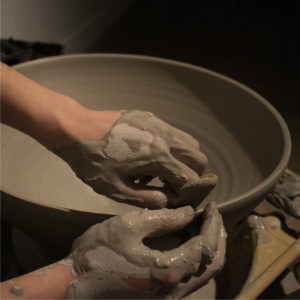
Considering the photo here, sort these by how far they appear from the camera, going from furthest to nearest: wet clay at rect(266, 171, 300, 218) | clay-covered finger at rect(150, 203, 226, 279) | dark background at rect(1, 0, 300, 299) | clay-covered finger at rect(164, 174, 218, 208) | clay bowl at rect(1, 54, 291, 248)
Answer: dark background at rect(1, 0, 300, 299) → wet clay at rect(266, 171, 300, 218) → clay bowl at rect(1, 54, 291, 248) → clay-covered finger at rect(164, 174, 218, 208) → clay-covered finger at rect(150, 203, 226, 279)

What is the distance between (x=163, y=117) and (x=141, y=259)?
0.60 m

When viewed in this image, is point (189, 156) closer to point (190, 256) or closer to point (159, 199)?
point (159, 199)

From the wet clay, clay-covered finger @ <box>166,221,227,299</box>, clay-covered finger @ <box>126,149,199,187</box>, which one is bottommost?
the wet clay

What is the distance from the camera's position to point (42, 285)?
0.57 meters

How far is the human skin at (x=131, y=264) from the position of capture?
537 mm

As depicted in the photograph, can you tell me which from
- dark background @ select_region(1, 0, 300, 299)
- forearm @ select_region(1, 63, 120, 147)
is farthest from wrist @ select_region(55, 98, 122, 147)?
dark background @ select_region(1, 0, 300, 299)

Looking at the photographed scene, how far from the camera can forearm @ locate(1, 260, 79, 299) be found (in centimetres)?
57

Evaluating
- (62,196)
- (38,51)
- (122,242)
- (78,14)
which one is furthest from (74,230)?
A: (78,14)

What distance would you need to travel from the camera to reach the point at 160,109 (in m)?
1.08

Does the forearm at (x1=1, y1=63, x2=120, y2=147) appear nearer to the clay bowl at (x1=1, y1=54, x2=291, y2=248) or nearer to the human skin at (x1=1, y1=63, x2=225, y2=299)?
the human skin at (x1=1, y1=63, x2=225, y2=299)

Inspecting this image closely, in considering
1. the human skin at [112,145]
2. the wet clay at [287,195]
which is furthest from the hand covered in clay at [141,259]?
the wet clay at [287,195]

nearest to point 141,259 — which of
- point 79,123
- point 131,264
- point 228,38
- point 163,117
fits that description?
point 131,264

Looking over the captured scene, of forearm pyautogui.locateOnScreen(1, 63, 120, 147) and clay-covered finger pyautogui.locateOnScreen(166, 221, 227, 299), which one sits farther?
forearm pyautogui.locateOnScreen(1, 63, 120, 147)

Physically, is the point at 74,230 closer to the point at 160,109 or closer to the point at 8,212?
the point at 8,212
